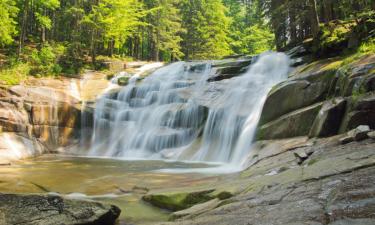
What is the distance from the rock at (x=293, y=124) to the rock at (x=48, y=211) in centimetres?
627

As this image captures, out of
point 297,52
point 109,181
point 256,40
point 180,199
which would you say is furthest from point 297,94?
point 256,40

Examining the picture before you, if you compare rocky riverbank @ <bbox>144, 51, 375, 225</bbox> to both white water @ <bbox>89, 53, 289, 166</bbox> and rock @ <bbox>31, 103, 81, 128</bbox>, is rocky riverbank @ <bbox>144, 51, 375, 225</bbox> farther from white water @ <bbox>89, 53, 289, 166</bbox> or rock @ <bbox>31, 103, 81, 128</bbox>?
rock @ <bbox>31, 103, 81, 128</bbox>

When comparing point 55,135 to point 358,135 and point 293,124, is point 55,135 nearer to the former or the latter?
point 293,124

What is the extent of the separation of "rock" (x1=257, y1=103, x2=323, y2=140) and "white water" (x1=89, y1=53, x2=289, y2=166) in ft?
3.78

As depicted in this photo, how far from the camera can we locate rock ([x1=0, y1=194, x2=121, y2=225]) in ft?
17.4

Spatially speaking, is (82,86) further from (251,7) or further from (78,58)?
(251,7)

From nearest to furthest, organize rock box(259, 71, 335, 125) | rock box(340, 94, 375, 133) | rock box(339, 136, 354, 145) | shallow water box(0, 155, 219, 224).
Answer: rock box(339, 136, 354, 145) < shallow water box(0, 155, 219, 224) < rock box(340, 94, 375, 133) < rock box(259, 71, 335, 125)

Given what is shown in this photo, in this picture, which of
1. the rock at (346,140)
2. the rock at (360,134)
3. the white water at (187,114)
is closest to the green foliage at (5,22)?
the white water at (187,114)

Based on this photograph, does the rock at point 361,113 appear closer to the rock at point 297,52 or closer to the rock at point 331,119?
the rock at point 331,119

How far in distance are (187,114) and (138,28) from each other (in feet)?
71.8

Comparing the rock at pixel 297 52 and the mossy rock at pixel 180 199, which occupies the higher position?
the rock at pixel 297 52

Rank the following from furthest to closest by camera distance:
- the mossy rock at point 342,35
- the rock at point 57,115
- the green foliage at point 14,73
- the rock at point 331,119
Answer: the green foliage at point 14,73 < the rock at point 57,115 < the mossy rock at point 342,35 < the rock at point 331,119

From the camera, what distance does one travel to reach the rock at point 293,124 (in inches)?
411

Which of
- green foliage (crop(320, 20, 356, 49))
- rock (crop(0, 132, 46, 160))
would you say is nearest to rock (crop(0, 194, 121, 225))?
rock (crop(0, 132, 46, 160))
